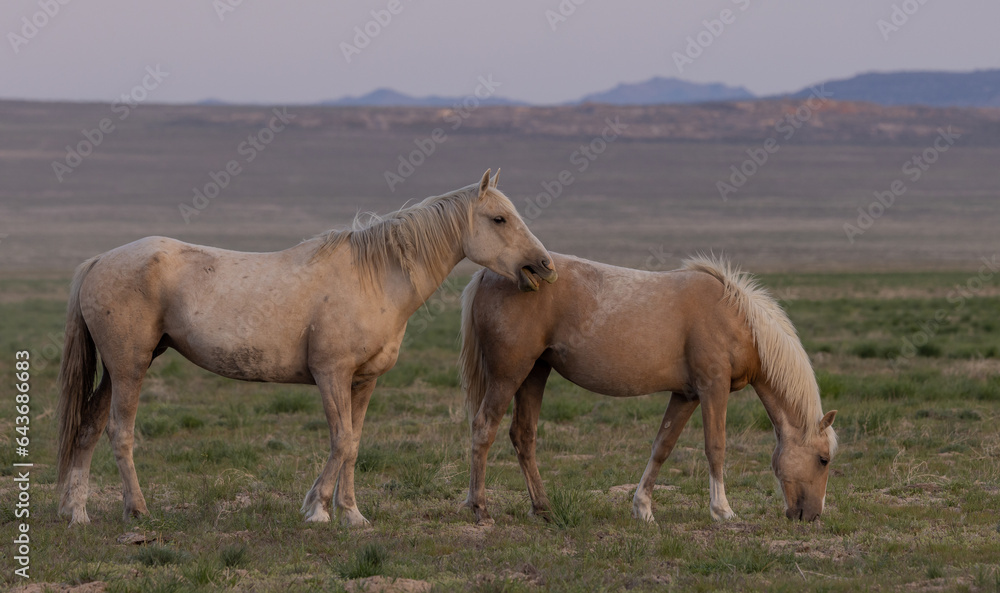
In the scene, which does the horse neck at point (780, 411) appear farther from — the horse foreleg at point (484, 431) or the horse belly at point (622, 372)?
the horse foreleg at point (484, 431)

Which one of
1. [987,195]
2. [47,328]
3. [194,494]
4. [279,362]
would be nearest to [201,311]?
[279,362]

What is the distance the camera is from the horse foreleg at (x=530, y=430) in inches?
253

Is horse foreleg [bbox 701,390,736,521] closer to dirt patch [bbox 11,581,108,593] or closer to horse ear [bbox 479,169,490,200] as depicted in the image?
horse ear [bbox 479,169,490,200]

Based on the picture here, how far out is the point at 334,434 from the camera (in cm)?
589

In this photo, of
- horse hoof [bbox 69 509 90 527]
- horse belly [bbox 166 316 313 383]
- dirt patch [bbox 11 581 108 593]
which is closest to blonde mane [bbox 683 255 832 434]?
horse belly [bbox 166 316 313 383]

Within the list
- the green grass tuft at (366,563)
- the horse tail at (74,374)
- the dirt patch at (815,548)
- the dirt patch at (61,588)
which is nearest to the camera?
the dirt patch at (61,588)

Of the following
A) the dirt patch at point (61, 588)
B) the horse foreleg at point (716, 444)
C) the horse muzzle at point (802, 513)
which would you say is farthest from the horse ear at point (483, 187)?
the dirt patch at point (61, 588)

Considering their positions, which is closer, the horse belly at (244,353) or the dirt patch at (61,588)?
the dirt patch at (61,588)

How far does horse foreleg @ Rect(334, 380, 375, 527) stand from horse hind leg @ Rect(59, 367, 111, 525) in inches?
62.6

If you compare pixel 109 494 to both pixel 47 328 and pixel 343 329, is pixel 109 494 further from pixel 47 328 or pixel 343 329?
pixel 47 328

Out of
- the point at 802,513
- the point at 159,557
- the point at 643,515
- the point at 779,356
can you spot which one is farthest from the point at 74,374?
the point at 802,513

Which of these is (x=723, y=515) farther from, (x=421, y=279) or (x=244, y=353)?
(x=244, y=353)

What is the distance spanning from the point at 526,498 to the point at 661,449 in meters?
1.14

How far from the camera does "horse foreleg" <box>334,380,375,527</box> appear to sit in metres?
6.04
